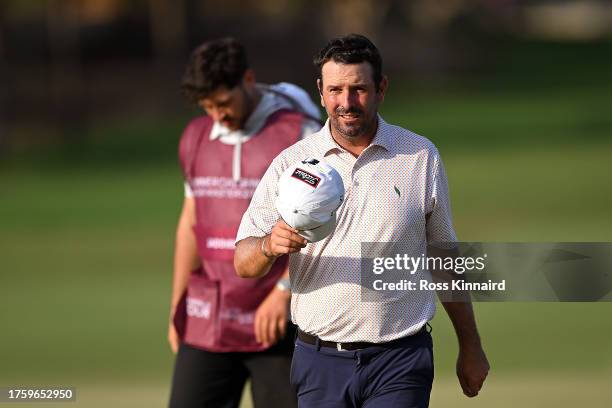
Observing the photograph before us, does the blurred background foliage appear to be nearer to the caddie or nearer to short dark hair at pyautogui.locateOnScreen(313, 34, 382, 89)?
the caddie

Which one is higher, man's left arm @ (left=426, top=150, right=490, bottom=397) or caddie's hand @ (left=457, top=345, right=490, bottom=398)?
man's left arm @ (left=426, top=150, right=490, bottom=397)

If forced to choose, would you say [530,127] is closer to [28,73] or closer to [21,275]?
[28,73]

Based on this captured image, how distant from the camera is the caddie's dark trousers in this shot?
22.0 feet

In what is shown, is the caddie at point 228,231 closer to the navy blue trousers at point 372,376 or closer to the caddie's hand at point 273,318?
the caddie's hand at point 273,318

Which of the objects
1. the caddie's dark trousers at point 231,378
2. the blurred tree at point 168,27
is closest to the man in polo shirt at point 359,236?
the caddie's dark trousers at point 231,378

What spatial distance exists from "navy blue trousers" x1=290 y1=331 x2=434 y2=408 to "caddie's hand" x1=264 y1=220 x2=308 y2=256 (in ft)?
1.99

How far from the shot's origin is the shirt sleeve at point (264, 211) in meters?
5.33

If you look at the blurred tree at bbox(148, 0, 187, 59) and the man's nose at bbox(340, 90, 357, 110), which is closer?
the man's nose at bbox(340, 90, 357, 110)

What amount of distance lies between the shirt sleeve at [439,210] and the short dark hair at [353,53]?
1.40 feet

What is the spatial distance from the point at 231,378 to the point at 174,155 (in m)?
26.3

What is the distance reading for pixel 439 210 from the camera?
534 cm

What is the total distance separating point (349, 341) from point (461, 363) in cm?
55

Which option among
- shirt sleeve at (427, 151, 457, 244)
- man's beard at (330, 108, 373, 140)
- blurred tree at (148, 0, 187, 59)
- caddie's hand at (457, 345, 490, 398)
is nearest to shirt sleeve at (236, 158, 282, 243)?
man's beard at (330, 108, 373, 140)

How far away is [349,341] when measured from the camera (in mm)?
5324
